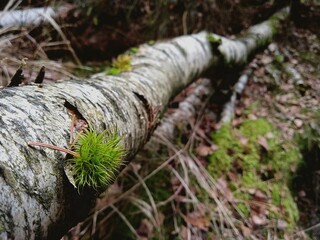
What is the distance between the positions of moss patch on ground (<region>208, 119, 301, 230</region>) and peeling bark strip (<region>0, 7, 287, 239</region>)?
1163mm

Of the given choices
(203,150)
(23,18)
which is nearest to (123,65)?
(203,150)

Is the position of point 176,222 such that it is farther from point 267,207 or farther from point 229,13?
point 229,13

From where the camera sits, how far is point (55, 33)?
341 cm

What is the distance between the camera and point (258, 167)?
2.50 m

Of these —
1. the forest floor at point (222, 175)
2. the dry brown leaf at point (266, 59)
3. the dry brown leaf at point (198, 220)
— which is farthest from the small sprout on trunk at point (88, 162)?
the dry brown leaf at point (266, 59)

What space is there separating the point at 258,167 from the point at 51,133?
2.10 m

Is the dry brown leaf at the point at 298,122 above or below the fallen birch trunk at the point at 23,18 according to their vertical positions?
below

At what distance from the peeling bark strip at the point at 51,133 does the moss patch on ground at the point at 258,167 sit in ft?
3.82

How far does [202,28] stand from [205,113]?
75.0 inches

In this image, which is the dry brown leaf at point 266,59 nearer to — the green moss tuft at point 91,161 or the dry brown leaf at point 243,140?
the dry brown leaf at point 243,140

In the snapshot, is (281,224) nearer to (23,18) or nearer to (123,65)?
(123,65)

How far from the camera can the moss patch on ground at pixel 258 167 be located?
2.17m

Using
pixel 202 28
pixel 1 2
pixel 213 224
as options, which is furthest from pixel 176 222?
pixel 202 28

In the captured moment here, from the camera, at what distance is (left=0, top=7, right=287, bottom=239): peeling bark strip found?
0.62m
